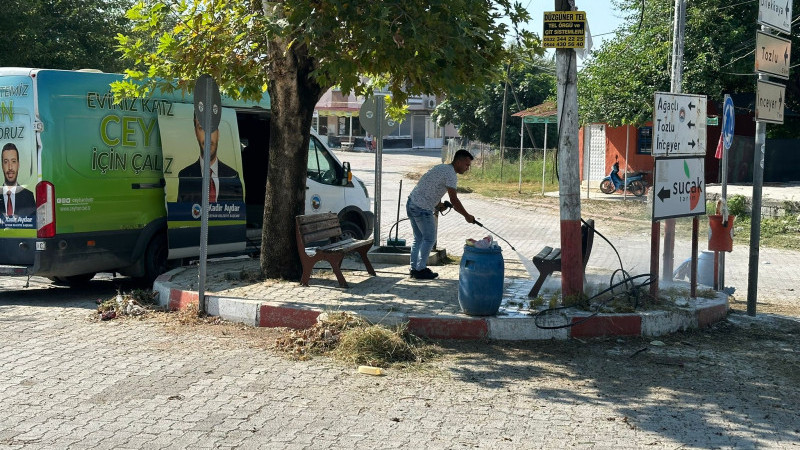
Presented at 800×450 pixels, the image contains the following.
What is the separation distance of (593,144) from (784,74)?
22.1 m

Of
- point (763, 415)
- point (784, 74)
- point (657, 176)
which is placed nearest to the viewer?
point (763, 415)

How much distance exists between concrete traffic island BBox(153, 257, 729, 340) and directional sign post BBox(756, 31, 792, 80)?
2512mm

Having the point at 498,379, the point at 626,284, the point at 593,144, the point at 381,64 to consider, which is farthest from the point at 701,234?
the point at 593,144

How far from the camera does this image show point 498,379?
271 inches

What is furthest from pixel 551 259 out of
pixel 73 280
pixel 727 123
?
pixel 73 280

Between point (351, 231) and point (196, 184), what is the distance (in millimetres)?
3223

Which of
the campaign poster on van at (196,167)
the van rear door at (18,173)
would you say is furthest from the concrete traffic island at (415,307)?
the van rear door at (18,173)

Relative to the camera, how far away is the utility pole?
860 centimetres

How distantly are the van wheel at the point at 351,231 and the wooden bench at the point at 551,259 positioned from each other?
4.41 m

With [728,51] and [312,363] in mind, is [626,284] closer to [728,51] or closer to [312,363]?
[312,363]

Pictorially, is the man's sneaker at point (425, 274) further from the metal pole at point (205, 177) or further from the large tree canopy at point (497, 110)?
the large tree canopy at point (497, 110)

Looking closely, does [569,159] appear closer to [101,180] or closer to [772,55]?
[772,55]

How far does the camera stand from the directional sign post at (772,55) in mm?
9312

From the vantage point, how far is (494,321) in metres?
8.16
